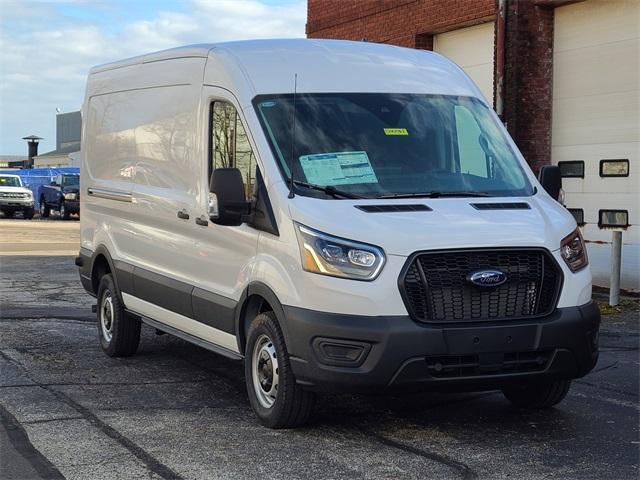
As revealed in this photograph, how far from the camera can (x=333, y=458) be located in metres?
5.77

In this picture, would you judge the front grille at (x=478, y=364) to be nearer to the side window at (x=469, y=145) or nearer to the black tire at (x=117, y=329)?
the side window at (x=469, y=145)

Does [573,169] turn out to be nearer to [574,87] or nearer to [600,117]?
[600,117]

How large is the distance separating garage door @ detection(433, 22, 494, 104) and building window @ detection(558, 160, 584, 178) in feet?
6.68

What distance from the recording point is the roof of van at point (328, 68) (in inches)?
276

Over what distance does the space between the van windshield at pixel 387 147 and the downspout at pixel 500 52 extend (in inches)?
330

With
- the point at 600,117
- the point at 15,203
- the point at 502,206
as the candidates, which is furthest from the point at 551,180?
the point at 15,203

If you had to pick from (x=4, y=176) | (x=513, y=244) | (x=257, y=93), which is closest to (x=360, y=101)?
(x=257, y=93)

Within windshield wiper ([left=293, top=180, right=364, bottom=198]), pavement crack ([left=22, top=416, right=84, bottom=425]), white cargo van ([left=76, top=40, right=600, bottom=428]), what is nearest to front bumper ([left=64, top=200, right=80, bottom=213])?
white cargo van ([left=76, top=40, right=600, bottom=428])

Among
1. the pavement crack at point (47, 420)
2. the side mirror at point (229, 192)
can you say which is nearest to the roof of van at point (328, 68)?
the side mirror at point (229, 192)

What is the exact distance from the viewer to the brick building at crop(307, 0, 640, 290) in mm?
13867

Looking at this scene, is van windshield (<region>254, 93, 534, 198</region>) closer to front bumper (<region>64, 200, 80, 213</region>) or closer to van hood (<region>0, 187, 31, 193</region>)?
front bumper (<region>64, 200, 80, 213</region>)

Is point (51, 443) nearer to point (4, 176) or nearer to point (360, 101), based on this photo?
point (360, 101)

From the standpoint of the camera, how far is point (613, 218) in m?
14.2

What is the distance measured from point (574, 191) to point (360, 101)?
8644 mm
